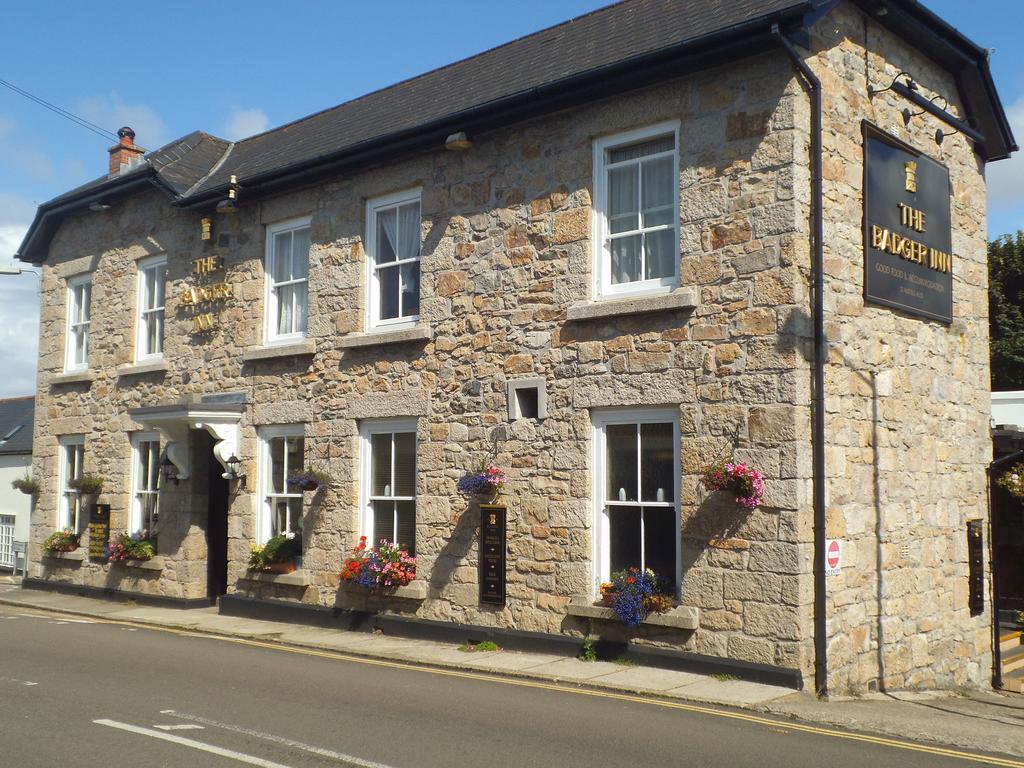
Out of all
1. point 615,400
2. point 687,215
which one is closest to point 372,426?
point 615,400

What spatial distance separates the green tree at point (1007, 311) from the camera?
25797 millimetres

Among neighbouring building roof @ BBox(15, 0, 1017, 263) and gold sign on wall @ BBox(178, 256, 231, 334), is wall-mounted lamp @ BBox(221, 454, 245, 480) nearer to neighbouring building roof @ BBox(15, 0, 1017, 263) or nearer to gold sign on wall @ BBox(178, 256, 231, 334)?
gold sign on wall @ BBox(178, 256, 231, 334)

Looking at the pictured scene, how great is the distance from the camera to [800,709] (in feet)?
28.9

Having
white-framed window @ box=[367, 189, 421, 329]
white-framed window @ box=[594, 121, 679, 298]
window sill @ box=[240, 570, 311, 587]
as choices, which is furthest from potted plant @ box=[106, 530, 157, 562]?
white-framed window @ box=[594, 121, 679, 298]

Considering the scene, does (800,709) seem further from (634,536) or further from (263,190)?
(263,190)

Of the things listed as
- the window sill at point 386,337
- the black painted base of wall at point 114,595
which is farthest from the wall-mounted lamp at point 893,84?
the black painted base of wall at point 114,595

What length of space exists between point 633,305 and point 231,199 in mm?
7310

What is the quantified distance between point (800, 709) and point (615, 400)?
3.71 meters

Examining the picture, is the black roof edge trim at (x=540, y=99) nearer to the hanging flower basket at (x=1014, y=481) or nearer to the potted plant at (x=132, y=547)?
the potted plant at (x=132, y=547)

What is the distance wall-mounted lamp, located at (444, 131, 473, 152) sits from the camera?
12477 millimetres

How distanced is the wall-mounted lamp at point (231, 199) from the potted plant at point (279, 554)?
5.00m

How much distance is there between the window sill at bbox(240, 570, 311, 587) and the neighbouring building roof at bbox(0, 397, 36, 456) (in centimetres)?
1025

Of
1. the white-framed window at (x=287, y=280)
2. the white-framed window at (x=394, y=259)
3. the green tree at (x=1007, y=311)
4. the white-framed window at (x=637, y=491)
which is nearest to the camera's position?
the white-framed window at (x=637, y=491)

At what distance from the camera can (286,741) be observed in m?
7.14
